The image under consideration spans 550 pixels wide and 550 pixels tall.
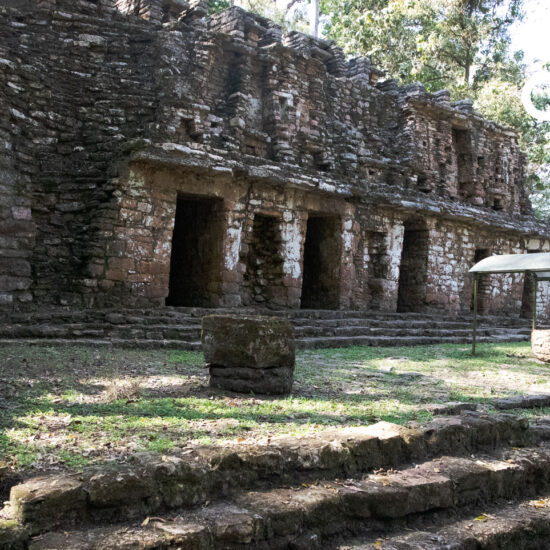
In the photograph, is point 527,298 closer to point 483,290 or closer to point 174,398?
point 483,290

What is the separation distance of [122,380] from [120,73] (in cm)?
771

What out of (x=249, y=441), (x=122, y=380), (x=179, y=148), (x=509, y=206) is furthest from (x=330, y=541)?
(x=509, y=206)

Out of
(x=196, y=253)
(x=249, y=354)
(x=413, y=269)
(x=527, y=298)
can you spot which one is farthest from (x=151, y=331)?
(x=527, y=298)

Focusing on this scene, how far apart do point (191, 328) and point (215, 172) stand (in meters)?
3.11

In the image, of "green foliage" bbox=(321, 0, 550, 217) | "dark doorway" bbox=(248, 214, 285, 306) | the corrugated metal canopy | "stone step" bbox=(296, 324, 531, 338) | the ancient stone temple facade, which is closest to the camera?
the ancient stone temple facade

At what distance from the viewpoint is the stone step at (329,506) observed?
3.05 metres

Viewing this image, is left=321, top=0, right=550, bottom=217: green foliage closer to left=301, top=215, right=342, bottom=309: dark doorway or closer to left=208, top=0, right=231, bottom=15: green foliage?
left=208, top=0, right=231, bottom=15: green foliage

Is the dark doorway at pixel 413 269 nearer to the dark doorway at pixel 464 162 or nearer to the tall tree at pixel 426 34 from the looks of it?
the dark doorway at pixel 464 162

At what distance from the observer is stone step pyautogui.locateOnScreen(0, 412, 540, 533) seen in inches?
121

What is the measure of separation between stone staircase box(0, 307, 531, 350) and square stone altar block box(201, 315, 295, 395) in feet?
9.50

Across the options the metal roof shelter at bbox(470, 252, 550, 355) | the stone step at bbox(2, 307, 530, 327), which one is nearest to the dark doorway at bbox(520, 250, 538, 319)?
the stone step at bbox(2, 307, 530, 327)

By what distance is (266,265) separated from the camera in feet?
41.4

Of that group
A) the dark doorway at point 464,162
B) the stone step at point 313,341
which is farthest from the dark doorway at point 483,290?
the stone step at point 313,341

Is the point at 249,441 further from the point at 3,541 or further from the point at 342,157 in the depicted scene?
the point at 342,157
